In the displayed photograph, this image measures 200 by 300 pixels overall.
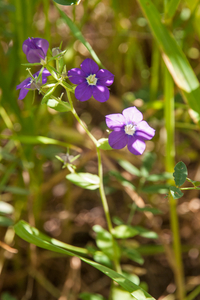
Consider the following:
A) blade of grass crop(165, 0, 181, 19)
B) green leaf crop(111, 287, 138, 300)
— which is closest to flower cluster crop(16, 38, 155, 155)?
blade of grass crop(165, 0, 181, 19)

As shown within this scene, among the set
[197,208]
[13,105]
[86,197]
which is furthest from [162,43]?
[86,197]

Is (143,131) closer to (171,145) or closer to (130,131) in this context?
(130,131)

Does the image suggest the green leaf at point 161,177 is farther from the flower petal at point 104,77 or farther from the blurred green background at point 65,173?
the flower petal at point 104,77

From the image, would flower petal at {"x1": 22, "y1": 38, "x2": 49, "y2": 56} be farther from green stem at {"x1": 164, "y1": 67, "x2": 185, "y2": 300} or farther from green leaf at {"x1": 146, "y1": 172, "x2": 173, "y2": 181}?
green leaf at {"x1": 146, "y1": 172, "x2": 173, "y2": 181}

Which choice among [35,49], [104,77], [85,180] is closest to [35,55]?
[35,49]

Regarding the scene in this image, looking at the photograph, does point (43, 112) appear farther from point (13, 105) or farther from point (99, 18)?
point (99, 18)

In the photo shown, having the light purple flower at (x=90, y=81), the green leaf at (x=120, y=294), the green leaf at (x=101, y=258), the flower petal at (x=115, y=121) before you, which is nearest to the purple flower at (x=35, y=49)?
the light purple flower at (x=90, y=81)

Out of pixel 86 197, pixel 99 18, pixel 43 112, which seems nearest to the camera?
pixel 43 112
